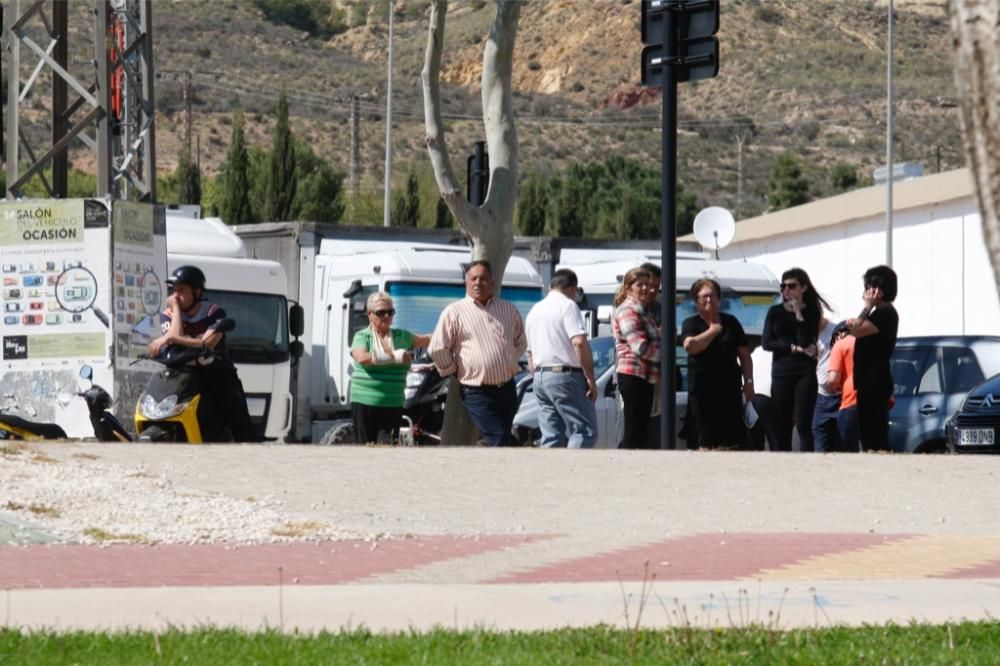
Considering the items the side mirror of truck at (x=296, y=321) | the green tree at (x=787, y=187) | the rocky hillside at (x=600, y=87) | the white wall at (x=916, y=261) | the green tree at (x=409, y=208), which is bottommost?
the side mirror of truck at (x=296, y=321)

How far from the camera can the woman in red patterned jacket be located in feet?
49.6

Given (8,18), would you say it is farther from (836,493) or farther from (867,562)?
(867,562)

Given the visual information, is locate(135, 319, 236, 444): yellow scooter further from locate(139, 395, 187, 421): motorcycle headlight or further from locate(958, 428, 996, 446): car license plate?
locate(958, 428, 996, 446): car license plate

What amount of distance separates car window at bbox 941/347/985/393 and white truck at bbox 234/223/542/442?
6.74 m

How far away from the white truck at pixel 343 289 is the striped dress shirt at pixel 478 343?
8066mm

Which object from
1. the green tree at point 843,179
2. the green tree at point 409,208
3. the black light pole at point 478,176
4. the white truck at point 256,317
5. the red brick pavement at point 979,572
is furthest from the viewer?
the green tree at point 843,179

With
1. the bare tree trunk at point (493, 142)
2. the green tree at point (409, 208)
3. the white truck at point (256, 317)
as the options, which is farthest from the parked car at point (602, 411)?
the green tree at point (409, 208)

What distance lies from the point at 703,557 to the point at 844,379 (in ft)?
16.9

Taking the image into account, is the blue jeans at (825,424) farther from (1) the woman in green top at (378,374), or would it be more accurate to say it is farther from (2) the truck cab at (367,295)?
(2) the truck cab at (367,295)

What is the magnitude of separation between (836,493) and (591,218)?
50959 millimetres

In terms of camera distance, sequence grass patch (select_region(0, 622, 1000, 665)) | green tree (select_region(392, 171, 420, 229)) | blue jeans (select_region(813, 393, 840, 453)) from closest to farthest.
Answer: grass patch (select_region(0, 622, 1000, 665)), blue jeans (select_region(813, 393, 840, 453)), green tree (select_region(392, 171, 420, 229))

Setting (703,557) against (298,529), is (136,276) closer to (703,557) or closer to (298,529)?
(298,529)

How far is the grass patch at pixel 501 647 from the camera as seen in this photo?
6883mm

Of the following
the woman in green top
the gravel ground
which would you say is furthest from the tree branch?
the gravel ground
